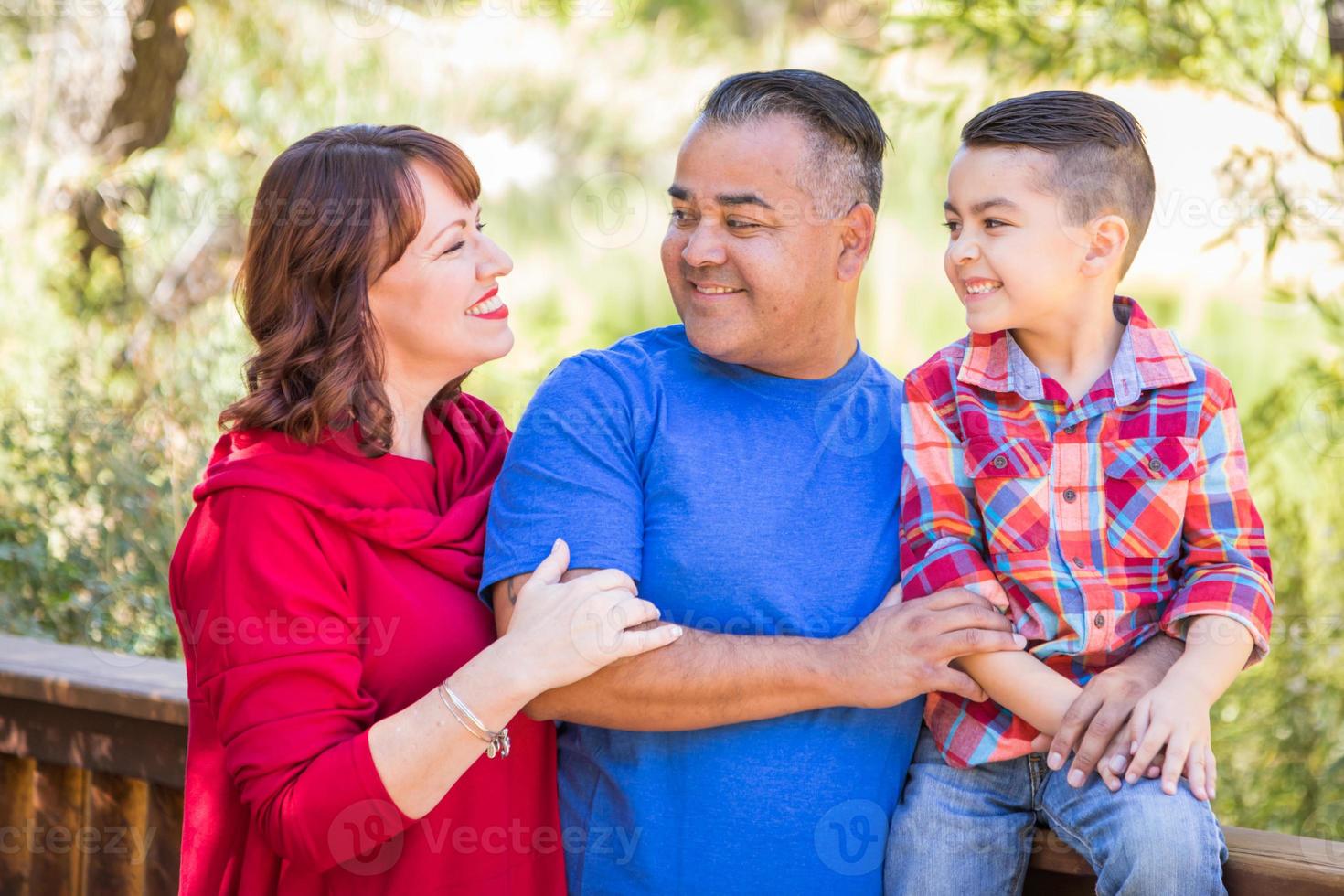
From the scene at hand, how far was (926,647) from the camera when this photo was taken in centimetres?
188

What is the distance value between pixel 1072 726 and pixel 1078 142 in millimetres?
813

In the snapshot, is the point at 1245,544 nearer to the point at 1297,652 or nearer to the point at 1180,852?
the point at 1180,852

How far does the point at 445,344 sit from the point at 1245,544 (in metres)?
1.15

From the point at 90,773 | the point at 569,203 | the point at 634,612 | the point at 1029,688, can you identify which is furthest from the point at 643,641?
the point at 569,203

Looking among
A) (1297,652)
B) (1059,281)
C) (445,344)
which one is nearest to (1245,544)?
(1059,281)

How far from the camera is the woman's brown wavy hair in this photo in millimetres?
1924

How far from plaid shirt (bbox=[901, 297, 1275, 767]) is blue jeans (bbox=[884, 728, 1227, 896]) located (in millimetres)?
57

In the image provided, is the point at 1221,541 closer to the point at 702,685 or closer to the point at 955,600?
the point at 955,600

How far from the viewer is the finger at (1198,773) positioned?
175 centimetres

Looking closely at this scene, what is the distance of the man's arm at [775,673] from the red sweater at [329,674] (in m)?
0.13

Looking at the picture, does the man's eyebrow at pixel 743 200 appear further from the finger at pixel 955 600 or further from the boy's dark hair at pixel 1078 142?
the finger at pixel 955 600

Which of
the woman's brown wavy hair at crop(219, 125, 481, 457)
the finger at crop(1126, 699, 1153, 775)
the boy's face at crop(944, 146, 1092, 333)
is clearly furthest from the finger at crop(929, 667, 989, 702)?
the woman's brown wavy hair at crop(219, 125, 481, 457)

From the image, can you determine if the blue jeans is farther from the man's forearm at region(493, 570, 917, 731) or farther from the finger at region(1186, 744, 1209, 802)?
the man's forearm at region(493, 570, 917, 731)

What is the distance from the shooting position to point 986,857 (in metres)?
1.87
